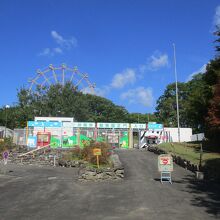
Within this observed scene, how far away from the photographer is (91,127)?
46.8 m

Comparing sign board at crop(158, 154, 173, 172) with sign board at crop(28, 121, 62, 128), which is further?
sign board at crop(28, 121, 62, 128)

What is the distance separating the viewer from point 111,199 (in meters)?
13.7

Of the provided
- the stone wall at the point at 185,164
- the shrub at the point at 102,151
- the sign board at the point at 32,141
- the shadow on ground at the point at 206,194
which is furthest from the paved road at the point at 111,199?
the sign board at the point at 32,141

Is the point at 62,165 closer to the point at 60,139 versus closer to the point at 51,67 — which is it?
the point at 60,139

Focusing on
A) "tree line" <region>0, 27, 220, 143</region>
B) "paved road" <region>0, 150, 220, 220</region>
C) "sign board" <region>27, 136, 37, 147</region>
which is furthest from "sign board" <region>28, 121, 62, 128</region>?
"paved road" <region>0, 150, 220, 220</region>

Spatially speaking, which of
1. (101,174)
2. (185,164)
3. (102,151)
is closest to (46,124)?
(102,151)

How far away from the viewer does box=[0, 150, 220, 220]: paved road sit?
11.0 m

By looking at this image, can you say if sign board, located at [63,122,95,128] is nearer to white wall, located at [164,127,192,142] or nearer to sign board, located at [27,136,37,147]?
sign board, located at [27,136,37,147]

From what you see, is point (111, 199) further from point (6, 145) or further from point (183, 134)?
point (183, 134)

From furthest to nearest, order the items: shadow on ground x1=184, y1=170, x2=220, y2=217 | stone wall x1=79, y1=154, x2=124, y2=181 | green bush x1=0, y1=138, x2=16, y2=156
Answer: green bush x1=0, y1=138, x2=16, y2=156 < stone wall x1=79, y1=154, x2=124, y2=181 < shadow on ground x1=184, y1=170, x2=220, y2=217

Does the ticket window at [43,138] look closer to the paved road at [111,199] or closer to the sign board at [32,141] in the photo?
the sign board at [32,141]

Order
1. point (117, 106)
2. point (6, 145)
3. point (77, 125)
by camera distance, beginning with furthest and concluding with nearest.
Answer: point (117, 106) → point (77, 125) → point (6, 145)

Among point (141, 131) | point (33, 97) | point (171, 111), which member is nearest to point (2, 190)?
point (141, 131)

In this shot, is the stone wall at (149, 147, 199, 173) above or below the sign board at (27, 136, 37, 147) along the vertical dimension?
below
